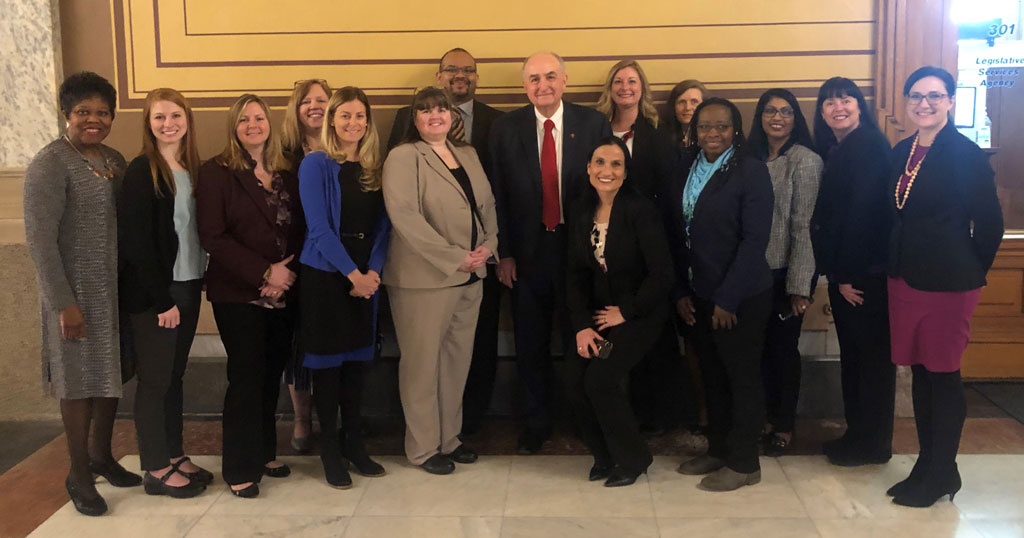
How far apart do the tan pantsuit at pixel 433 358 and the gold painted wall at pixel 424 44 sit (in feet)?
3.96

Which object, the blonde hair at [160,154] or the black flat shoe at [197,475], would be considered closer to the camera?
the blonde hair at [160,154]

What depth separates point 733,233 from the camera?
3240 mm

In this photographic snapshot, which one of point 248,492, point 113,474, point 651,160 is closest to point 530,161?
point 651,160

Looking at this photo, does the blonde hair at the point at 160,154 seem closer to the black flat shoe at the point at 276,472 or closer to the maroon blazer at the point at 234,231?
the maroon blazer at the point at 234,231

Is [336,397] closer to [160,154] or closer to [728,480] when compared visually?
[160,154]

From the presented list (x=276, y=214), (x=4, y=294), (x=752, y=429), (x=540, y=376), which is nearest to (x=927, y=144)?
(x=752, y=429)

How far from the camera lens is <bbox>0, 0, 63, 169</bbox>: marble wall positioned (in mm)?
4219

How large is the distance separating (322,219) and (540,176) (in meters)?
1.00

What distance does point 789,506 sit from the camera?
Result: 3234 mm

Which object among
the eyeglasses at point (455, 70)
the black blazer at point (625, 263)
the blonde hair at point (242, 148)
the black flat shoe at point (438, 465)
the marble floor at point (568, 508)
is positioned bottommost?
the marble floor at point (568, 508)

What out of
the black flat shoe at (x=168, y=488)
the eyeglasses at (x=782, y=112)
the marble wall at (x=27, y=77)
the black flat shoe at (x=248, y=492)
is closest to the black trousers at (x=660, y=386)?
the eyeglasses at (x=782, y=112)

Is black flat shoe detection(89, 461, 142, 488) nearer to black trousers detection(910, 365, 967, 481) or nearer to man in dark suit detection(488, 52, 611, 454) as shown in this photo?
man in dark suit detection(488, 52, 611, 454)

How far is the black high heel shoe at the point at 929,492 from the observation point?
3.19m

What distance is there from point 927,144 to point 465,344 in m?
1.99
